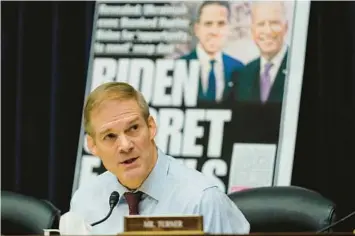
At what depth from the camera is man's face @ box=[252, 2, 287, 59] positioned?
4.32 m

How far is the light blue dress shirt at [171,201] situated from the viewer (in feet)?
8.90

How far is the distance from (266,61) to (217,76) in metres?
0.28

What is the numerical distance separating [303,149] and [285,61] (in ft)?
1.58

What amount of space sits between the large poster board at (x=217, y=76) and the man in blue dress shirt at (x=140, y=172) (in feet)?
4.85

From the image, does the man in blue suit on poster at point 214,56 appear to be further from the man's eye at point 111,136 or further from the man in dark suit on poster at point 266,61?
the man's eye at point 111,136

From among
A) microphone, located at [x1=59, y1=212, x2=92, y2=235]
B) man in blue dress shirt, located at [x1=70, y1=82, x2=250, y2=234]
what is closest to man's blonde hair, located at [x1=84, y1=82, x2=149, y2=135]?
man in blue dress shirt, located at [x1=70, y1=82, x2=250, y2=234]

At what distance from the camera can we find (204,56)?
4469 millimetres

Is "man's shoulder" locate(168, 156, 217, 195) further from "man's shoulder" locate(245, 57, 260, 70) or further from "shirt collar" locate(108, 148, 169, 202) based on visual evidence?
"man's shoulder" locate(245, 57, 260, 70)

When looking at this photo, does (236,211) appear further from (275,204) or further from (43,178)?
(43,178)

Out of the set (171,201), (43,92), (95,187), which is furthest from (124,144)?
(43,92)

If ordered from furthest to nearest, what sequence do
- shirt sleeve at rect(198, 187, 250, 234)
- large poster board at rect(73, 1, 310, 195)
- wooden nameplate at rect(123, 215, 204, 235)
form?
large poster board at rect(73, 1, 310, 195) → shirt sleeve at rect(198, 187, 250, 234) → wooden nameplate at rect(123, 215, 204, 235)

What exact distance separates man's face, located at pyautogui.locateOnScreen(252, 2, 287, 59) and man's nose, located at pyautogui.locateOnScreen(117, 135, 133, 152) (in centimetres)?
172

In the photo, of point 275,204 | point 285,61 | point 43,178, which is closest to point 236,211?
point 275,204

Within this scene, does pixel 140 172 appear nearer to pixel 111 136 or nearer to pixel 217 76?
pixel 111 136
